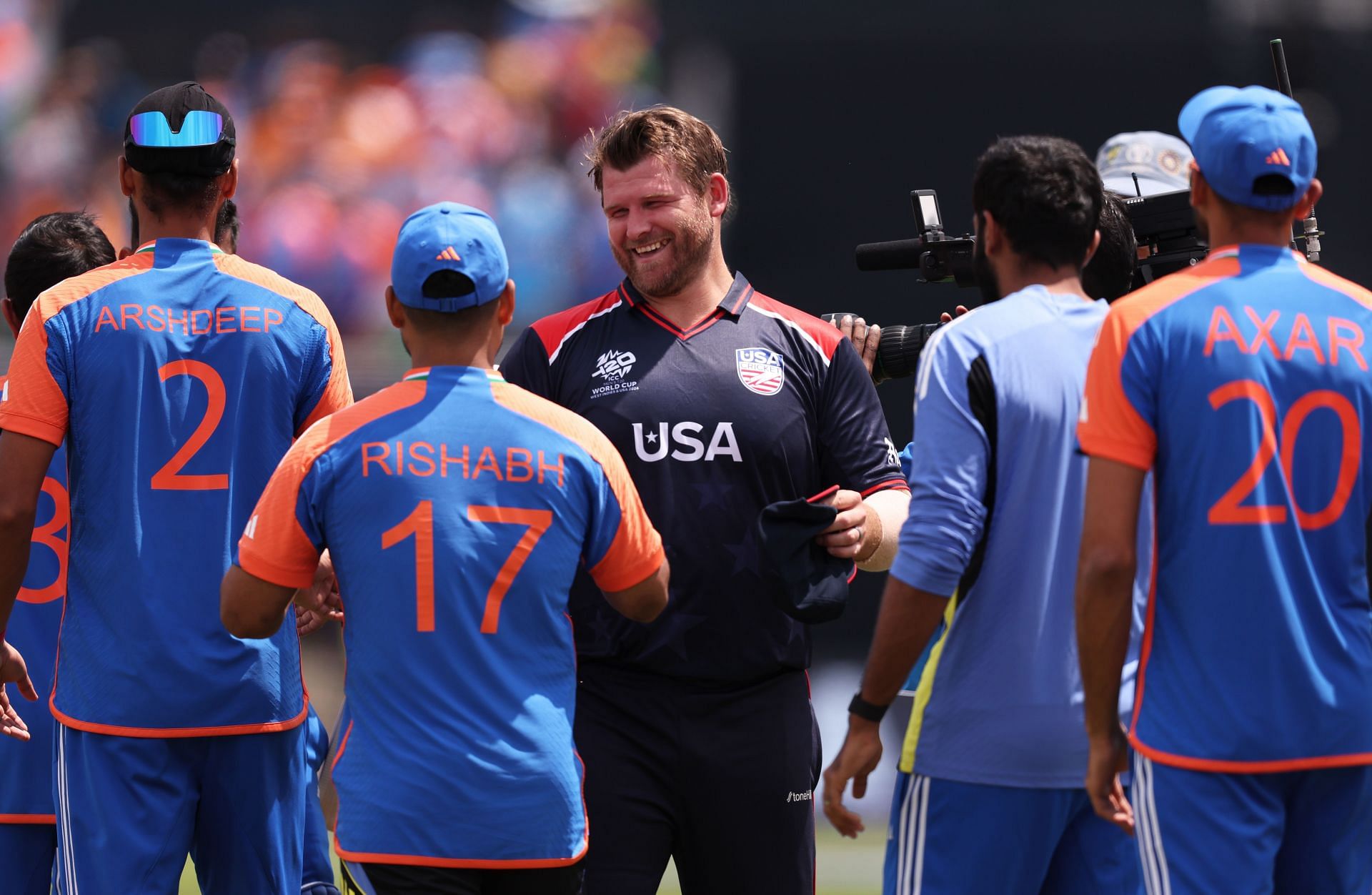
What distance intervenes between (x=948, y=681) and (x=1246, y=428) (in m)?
0.60

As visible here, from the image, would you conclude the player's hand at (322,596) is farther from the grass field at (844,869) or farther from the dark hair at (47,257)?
the grass field at (844,869)

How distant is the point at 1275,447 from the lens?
7.57ft

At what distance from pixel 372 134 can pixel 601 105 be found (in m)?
0.86

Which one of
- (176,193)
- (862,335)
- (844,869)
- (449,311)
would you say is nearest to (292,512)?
(449,311)

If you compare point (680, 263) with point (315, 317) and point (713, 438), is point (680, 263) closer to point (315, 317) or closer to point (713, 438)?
point (713, 438)

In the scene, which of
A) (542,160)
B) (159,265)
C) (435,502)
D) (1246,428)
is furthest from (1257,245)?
(542,160)

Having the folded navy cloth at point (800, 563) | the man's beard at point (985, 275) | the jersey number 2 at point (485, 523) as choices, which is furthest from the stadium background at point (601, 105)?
the jersey number 2 at point (485, 523)

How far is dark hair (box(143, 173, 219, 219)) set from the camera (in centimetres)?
296

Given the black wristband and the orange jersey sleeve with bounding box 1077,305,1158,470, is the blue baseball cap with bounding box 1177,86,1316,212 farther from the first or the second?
the black wristband

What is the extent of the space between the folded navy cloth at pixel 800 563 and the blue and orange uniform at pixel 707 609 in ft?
0.67

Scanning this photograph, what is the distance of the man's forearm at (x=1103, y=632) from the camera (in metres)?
2.34

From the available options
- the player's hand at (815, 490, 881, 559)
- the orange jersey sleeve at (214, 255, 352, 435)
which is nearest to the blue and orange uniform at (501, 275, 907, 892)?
the player's hand at (815, 490, 881, 559)

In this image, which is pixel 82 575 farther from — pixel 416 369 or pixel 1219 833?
pixel 1219 833

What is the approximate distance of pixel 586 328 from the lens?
3.26m
